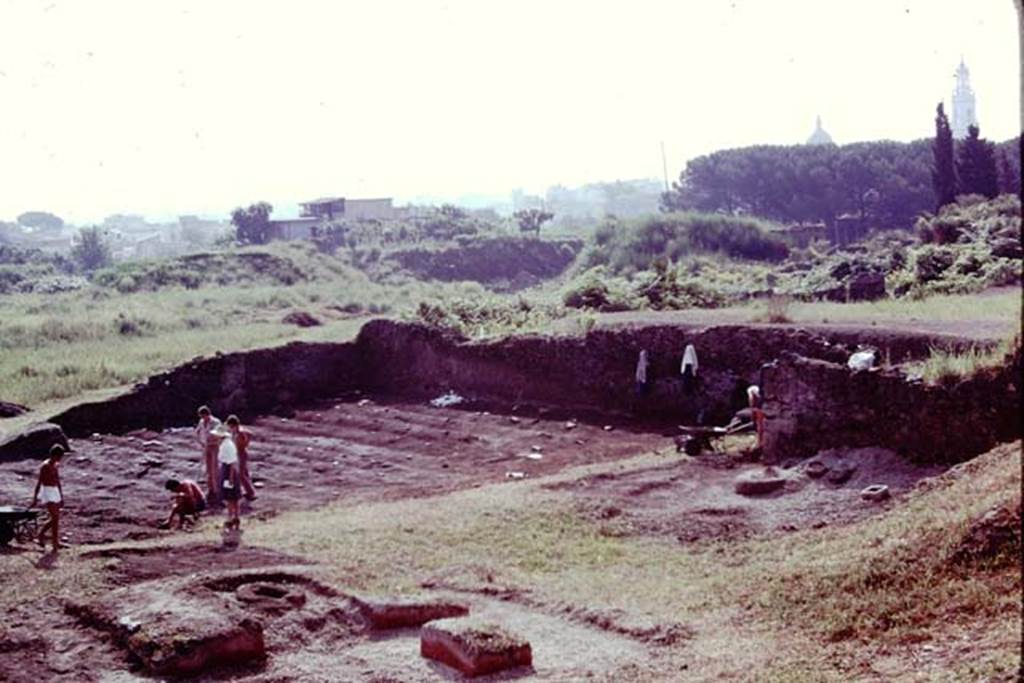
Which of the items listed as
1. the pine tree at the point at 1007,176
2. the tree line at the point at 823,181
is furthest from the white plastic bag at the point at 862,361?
the tree line at the point at 823,181

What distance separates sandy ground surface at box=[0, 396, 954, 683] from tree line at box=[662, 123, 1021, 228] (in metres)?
38.0

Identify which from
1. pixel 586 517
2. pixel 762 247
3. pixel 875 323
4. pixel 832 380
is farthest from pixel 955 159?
pixel 586 517

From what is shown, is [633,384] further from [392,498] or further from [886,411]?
[886,411]

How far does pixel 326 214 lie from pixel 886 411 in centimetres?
6684

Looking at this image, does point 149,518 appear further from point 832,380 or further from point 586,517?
point 832,380

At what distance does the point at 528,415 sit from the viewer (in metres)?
23.4

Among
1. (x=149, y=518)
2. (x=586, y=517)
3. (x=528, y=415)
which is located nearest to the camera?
(x=586, y=517)

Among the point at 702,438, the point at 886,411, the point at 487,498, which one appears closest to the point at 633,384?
the point at 702,438

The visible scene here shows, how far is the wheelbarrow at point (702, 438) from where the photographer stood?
17562 mm

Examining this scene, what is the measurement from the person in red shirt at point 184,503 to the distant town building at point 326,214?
177 feet

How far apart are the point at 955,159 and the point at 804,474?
39.8 m

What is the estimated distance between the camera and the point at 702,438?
17.7m

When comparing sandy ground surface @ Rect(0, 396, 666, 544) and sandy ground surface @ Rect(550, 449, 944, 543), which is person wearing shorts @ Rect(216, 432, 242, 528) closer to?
sandy ground surface @ Rect(0, 396, 666, 544)

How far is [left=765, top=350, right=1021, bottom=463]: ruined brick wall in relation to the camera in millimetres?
14094
